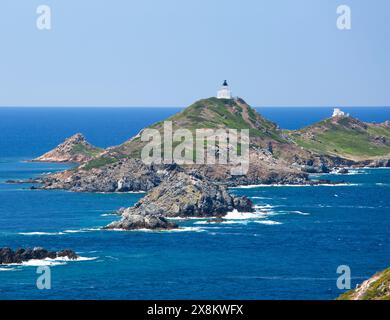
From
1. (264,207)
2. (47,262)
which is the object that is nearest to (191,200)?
(264,207)

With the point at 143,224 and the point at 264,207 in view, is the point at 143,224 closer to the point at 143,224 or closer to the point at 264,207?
the point at 143,224

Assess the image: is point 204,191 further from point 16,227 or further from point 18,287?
point 18,287

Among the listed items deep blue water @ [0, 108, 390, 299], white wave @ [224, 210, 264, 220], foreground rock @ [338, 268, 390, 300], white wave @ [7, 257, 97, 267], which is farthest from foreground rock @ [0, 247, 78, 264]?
foreground rock @ [338, 268, 390, 300]

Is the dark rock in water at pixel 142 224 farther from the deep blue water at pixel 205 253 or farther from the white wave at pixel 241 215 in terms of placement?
the white wave at pixel 241 215

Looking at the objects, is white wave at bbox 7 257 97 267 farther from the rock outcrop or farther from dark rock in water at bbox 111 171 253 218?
dark rock in water at bbox 111 171 253 218

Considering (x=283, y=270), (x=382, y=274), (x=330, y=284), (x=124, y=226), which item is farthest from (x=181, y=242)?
(x=382, y=274)

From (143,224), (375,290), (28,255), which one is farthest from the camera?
(143,224)
